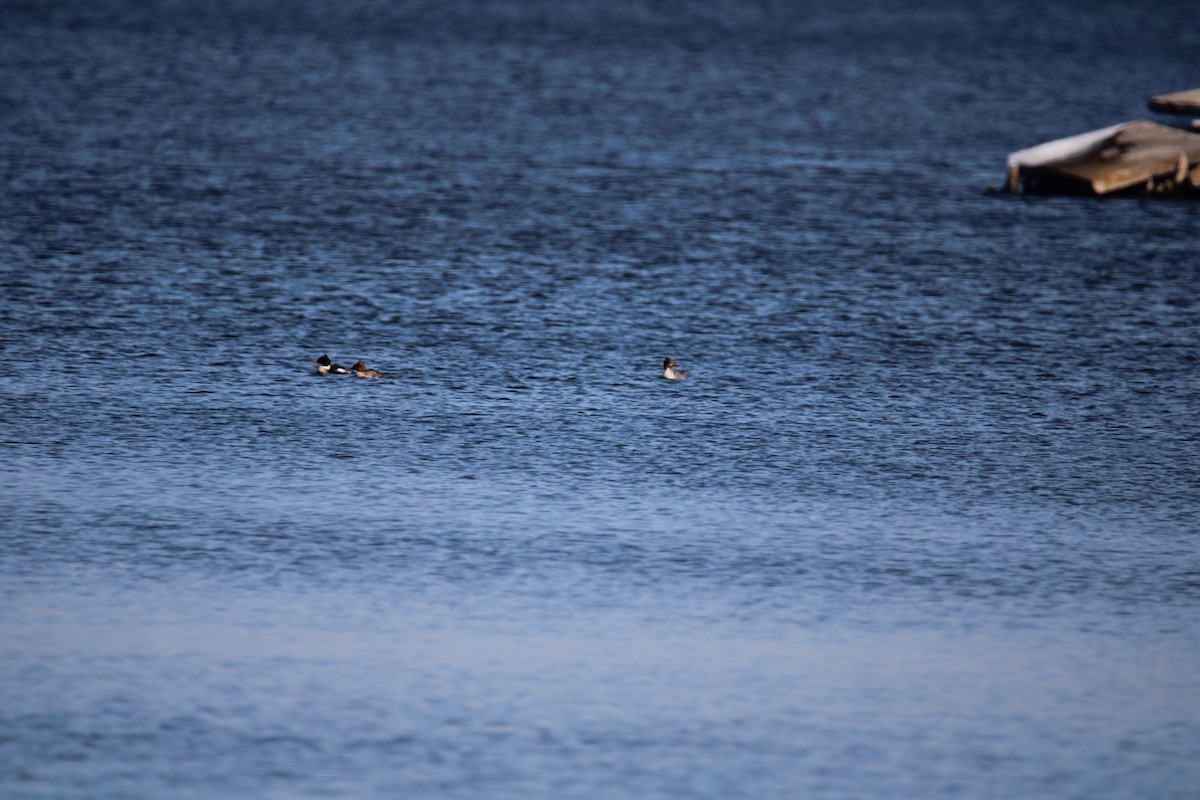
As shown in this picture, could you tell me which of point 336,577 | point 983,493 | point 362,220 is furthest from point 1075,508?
point 362,220

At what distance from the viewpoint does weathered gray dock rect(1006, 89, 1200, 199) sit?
30531 millimetres

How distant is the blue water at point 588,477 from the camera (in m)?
11.3

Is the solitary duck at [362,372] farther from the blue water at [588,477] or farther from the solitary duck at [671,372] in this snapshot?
the solitary duck at [671,372]

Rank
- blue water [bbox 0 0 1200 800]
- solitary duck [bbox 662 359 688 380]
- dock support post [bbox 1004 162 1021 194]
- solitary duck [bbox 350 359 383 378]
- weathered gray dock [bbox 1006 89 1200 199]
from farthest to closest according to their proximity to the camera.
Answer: dock support post [bbox 1004 162 1021 194] < weathered gray dock [bbox 1006 89 1200 199] < solitary duck [bbox 662 359 688 380] < solitary duck [bbox 350 359 383 378] < blue water [bbox 0 0 1200 800]

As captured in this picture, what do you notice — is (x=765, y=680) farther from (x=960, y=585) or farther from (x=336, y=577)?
(x=336, y=577)

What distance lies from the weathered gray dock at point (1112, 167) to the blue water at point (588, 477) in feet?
2.17

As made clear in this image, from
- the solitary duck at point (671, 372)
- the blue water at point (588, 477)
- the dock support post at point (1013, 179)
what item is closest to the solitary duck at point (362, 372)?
the blue water at point (588, 477)

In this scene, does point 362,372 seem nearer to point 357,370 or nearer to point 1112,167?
point 357,370

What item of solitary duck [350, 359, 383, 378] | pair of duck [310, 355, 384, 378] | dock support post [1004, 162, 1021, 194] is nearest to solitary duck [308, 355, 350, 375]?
pair of duck [310, 355, 384, 378]

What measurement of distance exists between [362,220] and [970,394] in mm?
12522

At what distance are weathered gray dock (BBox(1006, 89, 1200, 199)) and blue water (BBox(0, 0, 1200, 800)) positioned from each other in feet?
2.17

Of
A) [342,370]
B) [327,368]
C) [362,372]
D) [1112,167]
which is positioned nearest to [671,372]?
[362,372]

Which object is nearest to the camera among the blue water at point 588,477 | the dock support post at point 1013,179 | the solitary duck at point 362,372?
the blue water at point 588,477

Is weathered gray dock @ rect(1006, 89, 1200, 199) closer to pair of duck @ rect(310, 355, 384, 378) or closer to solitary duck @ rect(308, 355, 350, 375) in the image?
pair of duck @ rect(310, 355, 384, 378)
